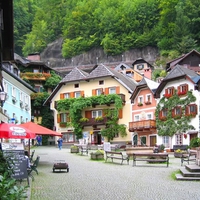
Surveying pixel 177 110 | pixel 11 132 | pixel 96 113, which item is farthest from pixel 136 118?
pixel 11 132

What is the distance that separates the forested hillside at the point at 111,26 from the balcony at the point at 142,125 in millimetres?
39860

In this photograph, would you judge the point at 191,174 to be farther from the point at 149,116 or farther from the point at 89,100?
the point at 89,100

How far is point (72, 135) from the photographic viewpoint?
49750mm

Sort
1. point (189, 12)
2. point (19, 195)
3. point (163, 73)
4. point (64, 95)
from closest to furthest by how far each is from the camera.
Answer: point (19, 195)
point (64, 95)
point (163, 73)
point (189, 12)

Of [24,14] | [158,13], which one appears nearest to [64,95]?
[158,13]

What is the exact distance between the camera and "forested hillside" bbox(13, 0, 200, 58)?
278ft

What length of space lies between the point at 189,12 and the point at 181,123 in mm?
55579

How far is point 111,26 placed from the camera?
313 feet

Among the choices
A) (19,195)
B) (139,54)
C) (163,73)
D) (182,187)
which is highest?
(139,54)

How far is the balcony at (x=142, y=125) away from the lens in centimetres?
4056

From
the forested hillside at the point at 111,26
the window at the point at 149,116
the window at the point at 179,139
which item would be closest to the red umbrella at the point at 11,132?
the window at the point at 179,139

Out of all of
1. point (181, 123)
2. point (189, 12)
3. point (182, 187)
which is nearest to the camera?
point (182, 187)

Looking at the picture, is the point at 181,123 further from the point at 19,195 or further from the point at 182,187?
the point at 19,195

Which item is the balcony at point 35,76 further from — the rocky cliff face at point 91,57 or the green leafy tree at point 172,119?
the rocky cliff face at point 91,57
